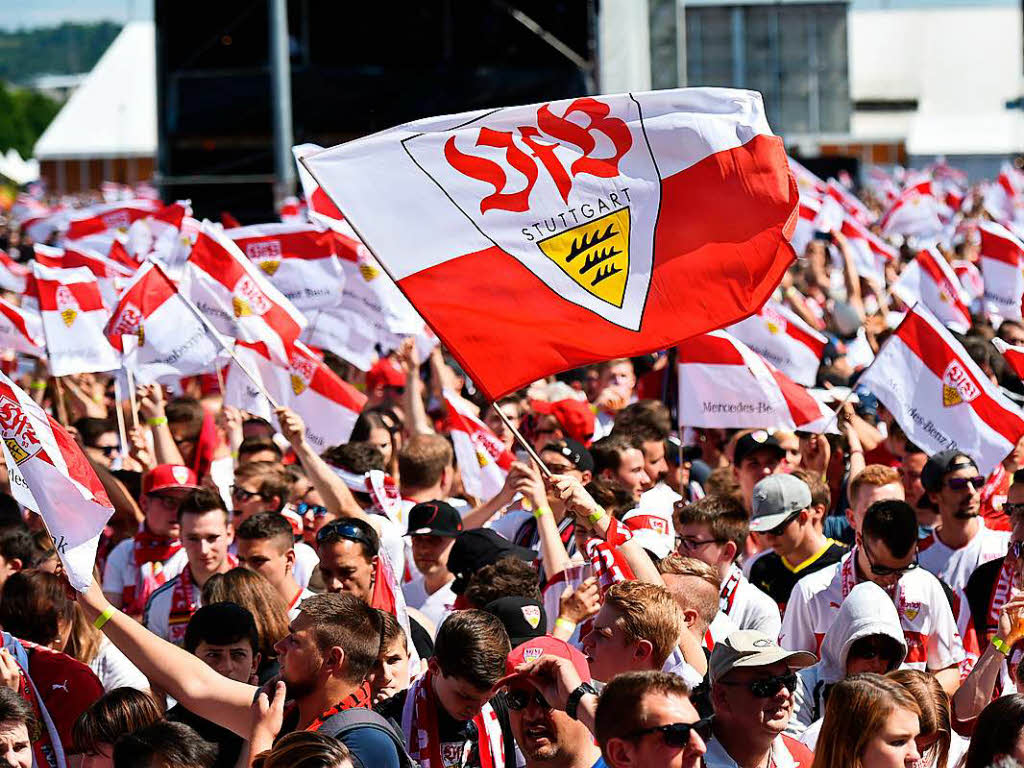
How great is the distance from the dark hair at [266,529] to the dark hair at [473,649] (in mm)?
1921

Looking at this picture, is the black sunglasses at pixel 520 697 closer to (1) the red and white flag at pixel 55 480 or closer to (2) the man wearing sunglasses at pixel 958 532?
(1) the red and white flag at pixel 55 480

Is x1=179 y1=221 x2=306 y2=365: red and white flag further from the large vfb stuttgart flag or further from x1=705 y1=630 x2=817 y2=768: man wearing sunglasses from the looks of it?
x1=705 y1=630 x2=817 y2=768: man wearing sunglasses

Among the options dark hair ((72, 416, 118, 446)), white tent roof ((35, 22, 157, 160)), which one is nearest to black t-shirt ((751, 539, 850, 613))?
dark hair ((72, 416, 118, 446))

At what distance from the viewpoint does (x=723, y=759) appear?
14.8ft

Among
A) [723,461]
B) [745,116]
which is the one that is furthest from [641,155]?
[723,461]

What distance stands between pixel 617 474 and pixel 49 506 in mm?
3428

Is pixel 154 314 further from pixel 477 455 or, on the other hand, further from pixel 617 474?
pixel 617 474

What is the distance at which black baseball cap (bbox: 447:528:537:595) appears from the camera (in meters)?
6.75

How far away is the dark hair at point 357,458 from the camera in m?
8.37

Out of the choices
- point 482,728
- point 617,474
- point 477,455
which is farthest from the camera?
point 477,455

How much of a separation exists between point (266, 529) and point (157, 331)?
3.42m

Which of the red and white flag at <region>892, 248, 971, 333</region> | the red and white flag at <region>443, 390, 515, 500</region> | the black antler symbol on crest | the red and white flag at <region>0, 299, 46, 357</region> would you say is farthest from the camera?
the red and white flag at <region>892, 248, 971, 333</region>

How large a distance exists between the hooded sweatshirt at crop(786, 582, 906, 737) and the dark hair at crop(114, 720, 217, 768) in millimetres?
1945

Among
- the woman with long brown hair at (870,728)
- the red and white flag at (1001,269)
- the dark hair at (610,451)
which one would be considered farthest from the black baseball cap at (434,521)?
the red and white flag at (1001,269)
